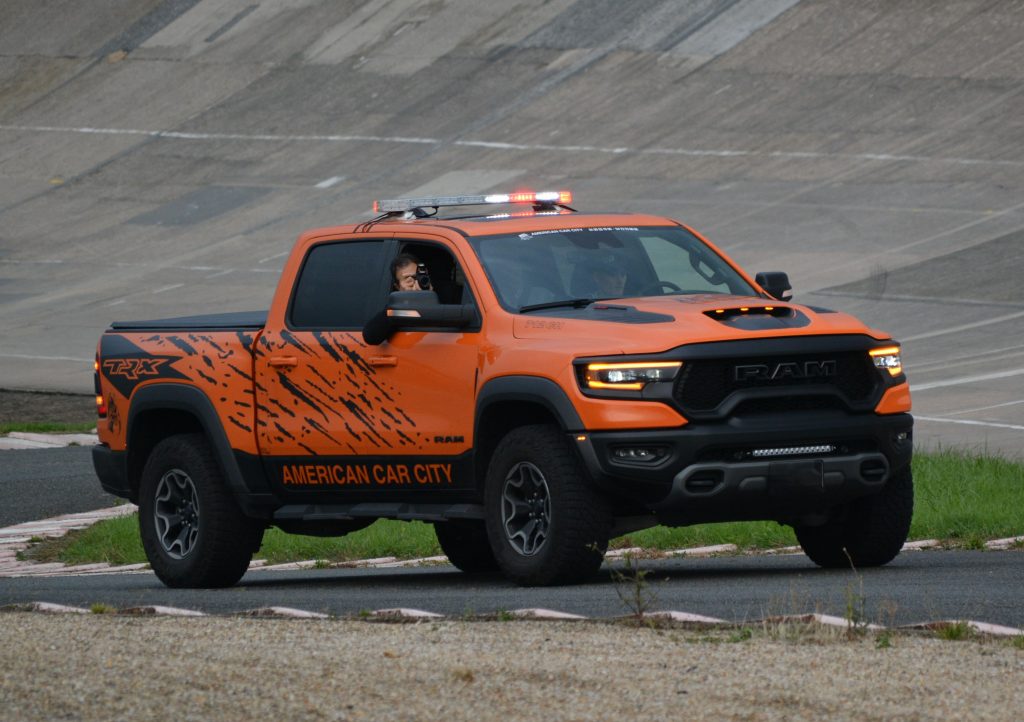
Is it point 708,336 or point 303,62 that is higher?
point 303,62

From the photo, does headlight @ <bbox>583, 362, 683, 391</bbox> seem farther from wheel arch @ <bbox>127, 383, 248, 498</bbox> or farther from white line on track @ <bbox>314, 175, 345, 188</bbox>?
white line on track @ <bbox>314, 175, 345, 188</bbox>

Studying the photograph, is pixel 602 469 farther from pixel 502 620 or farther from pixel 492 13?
pixel 492 13

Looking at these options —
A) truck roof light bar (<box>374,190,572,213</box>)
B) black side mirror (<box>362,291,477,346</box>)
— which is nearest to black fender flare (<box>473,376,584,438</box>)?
black side mirror (<box>362,291,477,346</box>)

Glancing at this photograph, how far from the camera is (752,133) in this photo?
43594 millimetres

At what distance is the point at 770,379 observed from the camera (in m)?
10.8

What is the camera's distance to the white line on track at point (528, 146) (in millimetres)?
40188

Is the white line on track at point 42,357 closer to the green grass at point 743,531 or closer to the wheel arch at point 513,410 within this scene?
the green grass at point 743,531

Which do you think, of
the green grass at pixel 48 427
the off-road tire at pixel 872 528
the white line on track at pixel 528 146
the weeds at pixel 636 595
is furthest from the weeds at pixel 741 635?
the white line on track at pixel 528 146

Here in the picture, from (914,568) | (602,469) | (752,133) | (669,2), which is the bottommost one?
(914,568)

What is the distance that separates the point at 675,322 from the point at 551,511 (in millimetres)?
1128

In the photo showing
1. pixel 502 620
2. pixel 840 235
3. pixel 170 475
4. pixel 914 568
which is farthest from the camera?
pixel 840 235

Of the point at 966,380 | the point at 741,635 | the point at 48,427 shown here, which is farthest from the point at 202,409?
the point at 966,380

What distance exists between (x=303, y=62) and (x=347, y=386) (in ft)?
139

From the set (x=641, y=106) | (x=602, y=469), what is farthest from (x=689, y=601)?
(x=641, y=106)
